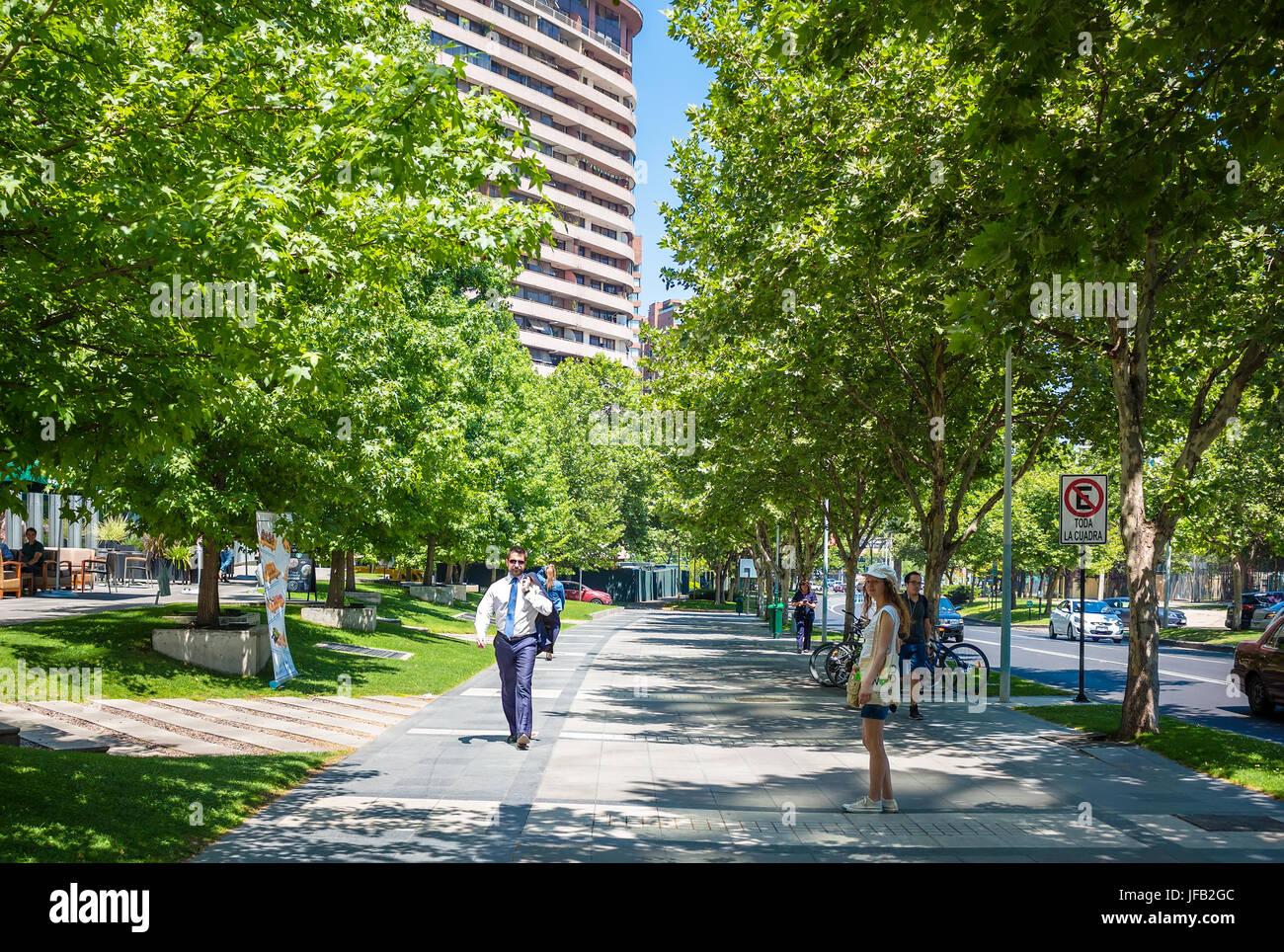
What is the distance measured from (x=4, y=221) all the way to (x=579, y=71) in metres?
90.3

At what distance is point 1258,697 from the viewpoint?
1658 centimetres

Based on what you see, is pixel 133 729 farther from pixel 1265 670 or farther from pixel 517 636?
pixel 1265 670

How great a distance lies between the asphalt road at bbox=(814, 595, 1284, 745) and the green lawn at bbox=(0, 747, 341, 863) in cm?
1230

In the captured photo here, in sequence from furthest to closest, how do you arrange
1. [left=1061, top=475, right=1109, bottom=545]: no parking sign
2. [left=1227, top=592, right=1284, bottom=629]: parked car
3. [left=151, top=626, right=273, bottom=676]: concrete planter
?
1. [left=1227, top=592, right=1284, bottom=629]: parked car
2. [left=1061, top=475, right=1109, bottom=545]: no parking sign
3. [left=151, top=626, right=273, bottom=676]: concrete planter

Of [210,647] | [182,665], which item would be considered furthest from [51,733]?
[210,647]

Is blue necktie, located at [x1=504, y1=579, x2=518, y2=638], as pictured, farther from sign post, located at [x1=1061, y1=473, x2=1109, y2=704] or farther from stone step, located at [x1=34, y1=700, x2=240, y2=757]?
sign post, located at [x1=1061, y1=473, x2=1109, y2=704]

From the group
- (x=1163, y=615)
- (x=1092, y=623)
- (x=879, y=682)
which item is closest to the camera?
(x=879, y=682)

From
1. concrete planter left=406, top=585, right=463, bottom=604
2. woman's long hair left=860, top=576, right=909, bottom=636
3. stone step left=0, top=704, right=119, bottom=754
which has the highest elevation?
woman's long hair left=860, top=576, right=909, bottom=636

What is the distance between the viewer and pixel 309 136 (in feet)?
24.5

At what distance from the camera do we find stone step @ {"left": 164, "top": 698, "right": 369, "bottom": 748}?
11414 millimetres

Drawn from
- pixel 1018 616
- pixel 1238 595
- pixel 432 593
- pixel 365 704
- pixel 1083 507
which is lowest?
pixel 1018 616

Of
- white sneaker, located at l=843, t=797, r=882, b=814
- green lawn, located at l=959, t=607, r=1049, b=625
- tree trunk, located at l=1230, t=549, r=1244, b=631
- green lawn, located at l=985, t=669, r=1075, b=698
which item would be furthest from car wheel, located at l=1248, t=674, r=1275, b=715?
green lawn, located at l=959, t=607, r=1049, b=625

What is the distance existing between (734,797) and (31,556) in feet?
64.1

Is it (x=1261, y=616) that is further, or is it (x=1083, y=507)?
(x=1261, y=616)
